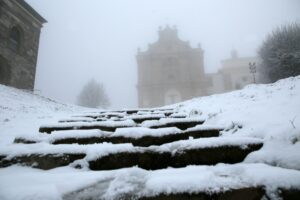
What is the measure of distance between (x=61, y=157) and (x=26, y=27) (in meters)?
13.1

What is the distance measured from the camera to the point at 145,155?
4.65 ft

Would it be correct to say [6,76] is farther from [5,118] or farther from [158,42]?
[158,42]

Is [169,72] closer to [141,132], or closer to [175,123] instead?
[175,123]

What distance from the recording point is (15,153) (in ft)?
4.79

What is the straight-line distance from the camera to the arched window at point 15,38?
11074 mm

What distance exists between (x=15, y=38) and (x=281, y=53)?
1384 centimetres

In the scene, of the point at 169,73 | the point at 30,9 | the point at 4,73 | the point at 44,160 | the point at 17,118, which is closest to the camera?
the point at 44,160

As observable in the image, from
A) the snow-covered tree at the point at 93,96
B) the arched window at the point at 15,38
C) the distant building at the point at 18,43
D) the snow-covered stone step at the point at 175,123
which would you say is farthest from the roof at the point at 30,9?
the snow-covered tree at the point at 93,96

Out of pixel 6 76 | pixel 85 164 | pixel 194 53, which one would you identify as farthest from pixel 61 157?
pixel 194 53

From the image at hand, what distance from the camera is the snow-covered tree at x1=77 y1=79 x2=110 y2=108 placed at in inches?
1126

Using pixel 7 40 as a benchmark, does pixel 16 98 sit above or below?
below

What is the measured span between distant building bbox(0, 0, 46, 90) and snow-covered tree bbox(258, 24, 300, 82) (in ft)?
42.1

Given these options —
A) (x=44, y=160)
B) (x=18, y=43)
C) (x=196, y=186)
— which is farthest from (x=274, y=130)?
(x=18, y=43)

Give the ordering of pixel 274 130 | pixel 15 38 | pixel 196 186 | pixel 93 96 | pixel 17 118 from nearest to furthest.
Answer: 1. pixel 196 186
2. pixel 274 130
3. pixel 17 118
4. pixel 15 38
5. pixel 93 96
